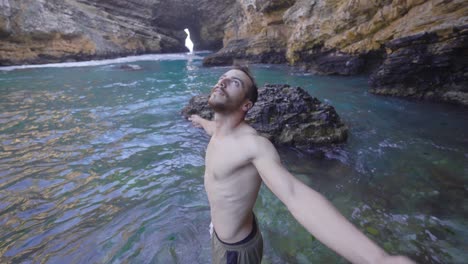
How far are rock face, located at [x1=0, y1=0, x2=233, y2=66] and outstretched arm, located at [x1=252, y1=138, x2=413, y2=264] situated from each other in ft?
79.8

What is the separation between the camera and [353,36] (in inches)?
466

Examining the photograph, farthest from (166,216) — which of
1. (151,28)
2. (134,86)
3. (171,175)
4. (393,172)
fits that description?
(151,28)

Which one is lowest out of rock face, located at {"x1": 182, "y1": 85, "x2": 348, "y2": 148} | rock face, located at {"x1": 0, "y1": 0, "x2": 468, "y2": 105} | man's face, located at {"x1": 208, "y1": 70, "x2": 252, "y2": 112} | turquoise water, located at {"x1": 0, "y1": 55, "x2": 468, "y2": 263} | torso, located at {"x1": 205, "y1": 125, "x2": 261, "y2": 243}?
turquoise water, located at {"x1": 0, "y1": 55, "x2": 468, "y2": 263}

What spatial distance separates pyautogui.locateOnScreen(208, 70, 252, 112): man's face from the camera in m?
1.62

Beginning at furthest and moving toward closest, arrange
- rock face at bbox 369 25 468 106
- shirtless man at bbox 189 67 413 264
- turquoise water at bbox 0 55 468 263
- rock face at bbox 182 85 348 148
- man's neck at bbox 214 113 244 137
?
rock face at bbox 369 25 468 106 < rock face at bbox 182 85 348 148 < turquoise water at bbox 0 55 468 263 < man's neck at bbox 214 113 244 137 < shirtless man at bbox 189 67 413 264

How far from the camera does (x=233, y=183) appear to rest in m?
1.59

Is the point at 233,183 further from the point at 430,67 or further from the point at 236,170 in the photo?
the point at 430,67

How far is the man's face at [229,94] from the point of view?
1621 mm

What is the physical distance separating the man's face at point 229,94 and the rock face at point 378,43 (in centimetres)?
743

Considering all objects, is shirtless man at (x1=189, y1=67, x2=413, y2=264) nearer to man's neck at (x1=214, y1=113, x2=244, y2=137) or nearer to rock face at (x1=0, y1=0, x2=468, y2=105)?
man's neck at (x1=214, y1=113, x2=244, y2=137)

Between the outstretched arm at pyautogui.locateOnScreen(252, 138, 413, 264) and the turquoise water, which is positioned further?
the turquoise water

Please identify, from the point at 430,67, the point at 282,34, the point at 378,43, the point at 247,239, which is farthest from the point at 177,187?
the point at 282,34

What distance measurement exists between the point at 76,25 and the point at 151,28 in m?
11.2

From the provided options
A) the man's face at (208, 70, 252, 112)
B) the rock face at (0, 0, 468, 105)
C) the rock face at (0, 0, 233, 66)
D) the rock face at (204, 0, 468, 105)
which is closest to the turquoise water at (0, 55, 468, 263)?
the rock face at (204, 0, 468, 105)
